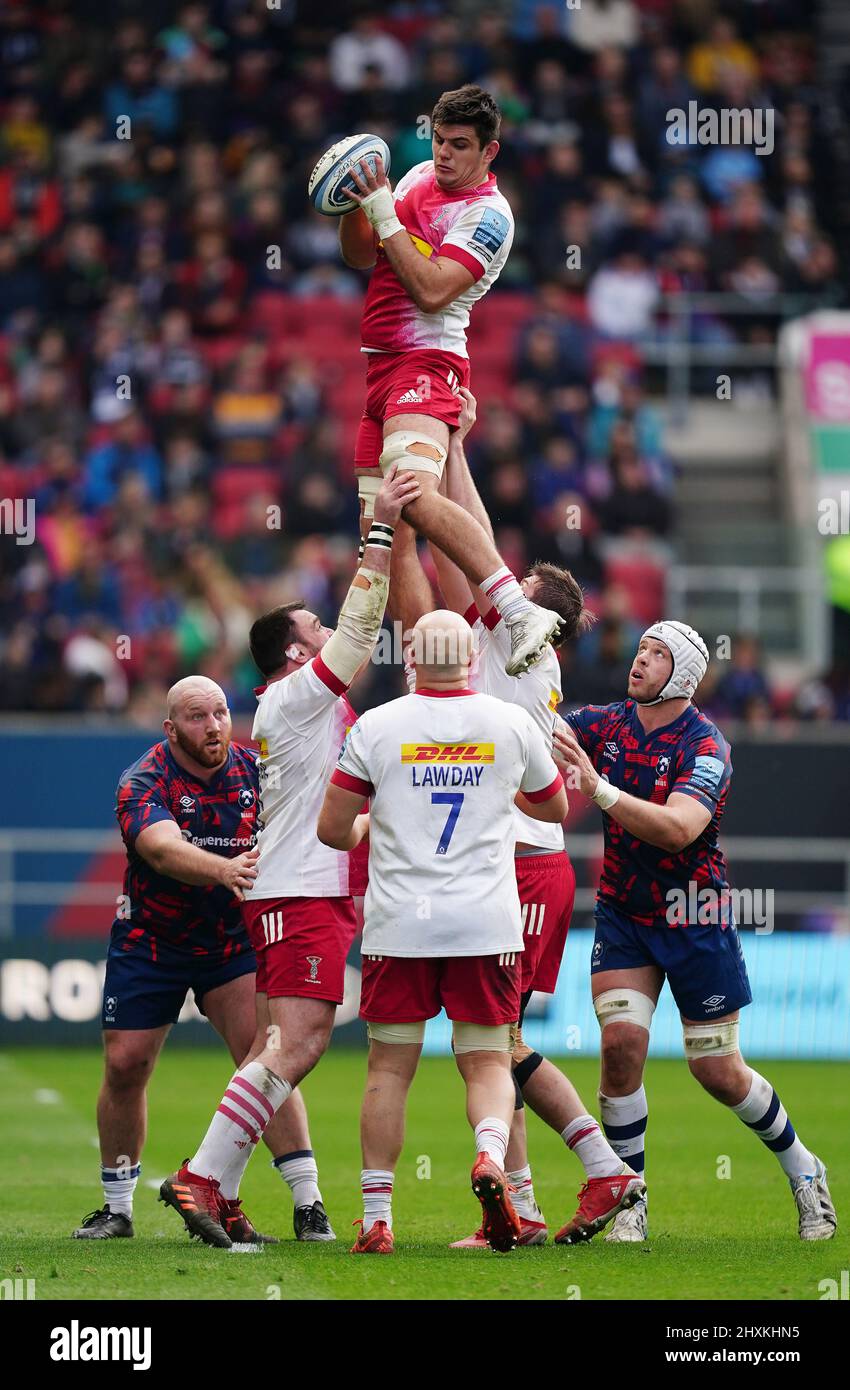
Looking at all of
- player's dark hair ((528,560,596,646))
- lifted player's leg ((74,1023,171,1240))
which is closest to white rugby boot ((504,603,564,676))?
player's dark hair ((528,560,596,646))

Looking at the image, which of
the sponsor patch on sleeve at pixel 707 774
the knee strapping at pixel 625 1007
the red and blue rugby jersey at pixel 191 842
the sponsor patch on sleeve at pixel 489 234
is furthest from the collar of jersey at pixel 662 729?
the sponsor patch on sleeve at pixel 489 234

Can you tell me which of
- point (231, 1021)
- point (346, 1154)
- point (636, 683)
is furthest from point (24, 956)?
point (636, 683)

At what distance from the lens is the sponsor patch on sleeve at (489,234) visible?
884 cm

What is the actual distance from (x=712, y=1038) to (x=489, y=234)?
3345 mm

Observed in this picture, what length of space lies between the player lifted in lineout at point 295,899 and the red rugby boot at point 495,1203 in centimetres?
107

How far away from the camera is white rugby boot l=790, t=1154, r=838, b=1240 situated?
8828mm

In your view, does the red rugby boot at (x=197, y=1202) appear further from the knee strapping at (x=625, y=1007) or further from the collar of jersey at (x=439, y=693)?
the collar of jersey at (x=439, y=693)

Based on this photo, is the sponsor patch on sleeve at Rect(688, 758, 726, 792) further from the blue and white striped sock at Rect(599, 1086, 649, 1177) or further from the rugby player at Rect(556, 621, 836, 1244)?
the blue and white striped sock at Rect(599, 1086, 649, 1177)

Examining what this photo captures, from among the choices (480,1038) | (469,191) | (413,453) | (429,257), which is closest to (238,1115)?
(480,1038)

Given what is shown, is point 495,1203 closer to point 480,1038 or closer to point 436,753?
point 480,1038

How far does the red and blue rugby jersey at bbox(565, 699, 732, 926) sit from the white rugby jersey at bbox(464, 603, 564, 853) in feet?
0.93

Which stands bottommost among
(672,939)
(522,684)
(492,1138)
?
(492,1138)

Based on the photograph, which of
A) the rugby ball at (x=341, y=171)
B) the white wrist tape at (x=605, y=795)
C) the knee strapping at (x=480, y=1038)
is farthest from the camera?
the rugby ball at (x=341, y=171)

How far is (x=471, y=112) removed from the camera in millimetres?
8742
